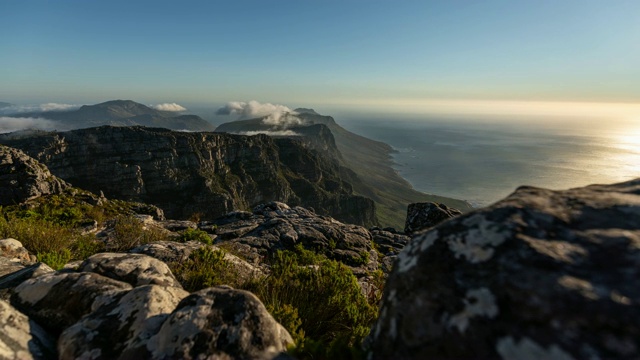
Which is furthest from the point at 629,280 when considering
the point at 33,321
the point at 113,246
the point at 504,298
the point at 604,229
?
the point at 113,246

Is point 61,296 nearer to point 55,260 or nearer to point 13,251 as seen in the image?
point 55,260

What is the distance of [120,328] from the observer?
428 centimetres

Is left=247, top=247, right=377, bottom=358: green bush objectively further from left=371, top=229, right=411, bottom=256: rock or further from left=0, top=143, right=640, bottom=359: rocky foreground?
left=371, top=229, right=411, bottom=256: rock

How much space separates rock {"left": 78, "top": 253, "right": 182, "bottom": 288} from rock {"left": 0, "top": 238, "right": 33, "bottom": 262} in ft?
15.3

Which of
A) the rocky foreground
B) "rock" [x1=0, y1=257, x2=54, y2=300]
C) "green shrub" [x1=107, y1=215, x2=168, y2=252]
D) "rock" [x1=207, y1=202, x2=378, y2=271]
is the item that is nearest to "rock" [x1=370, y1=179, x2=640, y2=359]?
the rocky foreground

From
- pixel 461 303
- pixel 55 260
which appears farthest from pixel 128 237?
pixel 461 303

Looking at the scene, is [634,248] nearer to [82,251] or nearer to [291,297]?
[291,297]

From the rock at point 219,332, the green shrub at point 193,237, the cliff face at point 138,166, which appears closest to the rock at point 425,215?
the green shrub at point 193,237

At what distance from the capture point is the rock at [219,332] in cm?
369

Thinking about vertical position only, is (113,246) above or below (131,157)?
above

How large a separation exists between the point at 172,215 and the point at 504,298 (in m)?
185

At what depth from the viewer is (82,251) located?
11.1m

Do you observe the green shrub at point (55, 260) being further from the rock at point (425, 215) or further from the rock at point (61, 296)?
the rock at point (425, 215)

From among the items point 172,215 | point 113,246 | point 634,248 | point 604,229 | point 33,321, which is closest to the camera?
point 634,248
